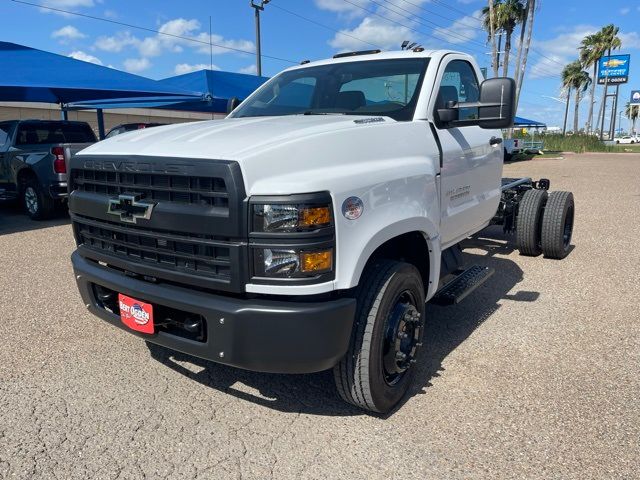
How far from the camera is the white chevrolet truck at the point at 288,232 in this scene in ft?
7.38

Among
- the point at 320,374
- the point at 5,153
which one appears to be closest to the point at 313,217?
the point at 320,374

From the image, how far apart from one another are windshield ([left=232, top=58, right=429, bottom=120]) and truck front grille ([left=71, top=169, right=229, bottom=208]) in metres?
1.52

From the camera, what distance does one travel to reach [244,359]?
2367mm

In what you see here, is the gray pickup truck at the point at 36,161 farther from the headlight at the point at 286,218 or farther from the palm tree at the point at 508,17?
the palm tree at the point at 508,17

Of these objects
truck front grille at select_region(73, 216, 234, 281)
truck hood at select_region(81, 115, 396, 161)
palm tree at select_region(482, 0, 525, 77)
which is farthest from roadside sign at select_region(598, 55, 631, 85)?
truck front grille at select_region(73, 216, 234, 281)

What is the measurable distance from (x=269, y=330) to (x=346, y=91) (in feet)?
7.34

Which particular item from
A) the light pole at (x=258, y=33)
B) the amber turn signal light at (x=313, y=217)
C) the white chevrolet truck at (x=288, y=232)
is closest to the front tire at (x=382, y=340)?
the white chevrolet truck at (x=288, y=232)

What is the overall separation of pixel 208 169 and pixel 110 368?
1.87 m

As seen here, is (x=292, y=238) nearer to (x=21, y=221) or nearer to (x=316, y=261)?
(x=316, y=261)

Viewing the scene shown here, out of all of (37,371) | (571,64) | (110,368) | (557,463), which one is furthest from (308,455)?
(571,64)

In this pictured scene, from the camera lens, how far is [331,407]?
297 centimetres

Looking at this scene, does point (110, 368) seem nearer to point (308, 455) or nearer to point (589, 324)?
point (308, 455)

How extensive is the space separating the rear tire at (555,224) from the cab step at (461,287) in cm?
230

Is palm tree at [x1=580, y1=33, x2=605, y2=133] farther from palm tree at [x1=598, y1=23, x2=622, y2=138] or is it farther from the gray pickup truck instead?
the gray pickup truck
